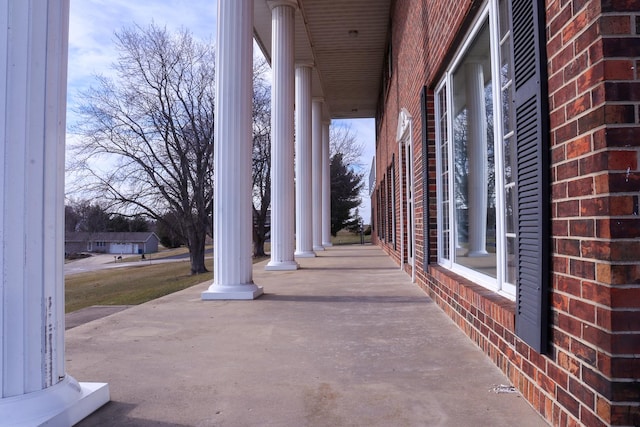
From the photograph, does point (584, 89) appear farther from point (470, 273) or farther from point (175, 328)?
point (175, 328)

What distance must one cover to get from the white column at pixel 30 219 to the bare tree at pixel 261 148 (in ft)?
69.4

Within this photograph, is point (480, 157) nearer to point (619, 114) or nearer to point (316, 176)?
point (619, 114)

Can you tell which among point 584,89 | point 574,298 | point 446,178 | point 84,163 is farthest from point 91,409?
point 84,163

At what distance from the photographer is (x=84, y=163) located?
1934 cm

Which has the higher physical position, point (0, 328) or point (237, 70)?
point (237, 70)

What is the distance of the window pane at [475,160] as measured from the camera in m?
3.89

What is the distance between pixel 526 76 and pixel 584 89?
615 millimetres

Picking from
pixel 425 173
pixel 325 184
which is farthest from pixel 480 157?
pixel 325 184

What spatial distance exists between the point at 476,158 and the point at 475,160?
0.10 feet

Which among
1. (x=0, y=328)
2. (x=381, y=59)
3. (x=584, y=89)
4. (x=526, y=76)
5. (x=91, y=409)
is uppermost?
(x=381, y=59)

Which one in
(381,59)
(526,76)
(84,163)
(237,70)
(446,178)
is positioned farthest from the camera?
(84,163)

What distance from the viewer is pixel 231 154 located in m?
6.52

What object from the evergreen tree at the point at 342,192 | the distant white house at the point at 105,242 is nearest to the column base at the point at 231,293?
the distant white house at the point at 105,242

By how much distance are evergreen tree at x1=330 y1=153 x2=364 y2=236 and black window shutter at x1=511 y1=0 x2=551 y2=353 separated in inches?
1540
